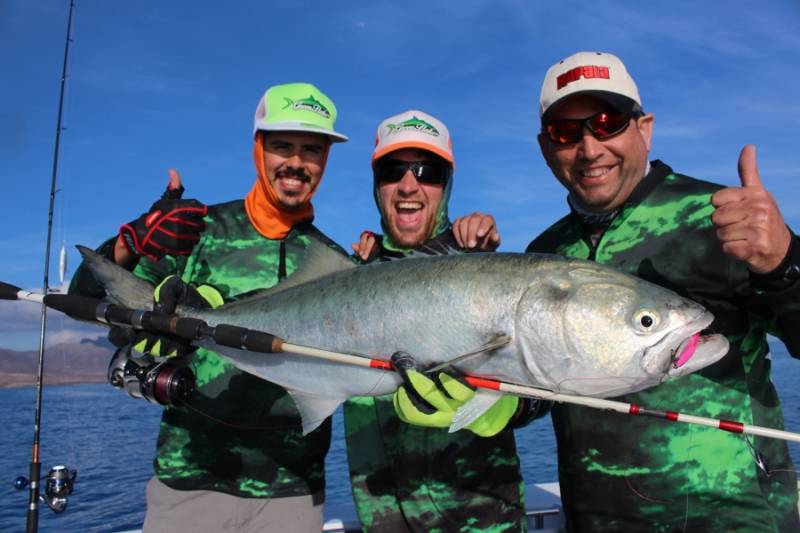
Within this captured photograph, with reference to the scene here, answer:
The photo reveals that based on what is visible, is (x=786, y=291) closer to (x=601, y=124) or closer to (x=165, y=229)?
(x=601, y=124)

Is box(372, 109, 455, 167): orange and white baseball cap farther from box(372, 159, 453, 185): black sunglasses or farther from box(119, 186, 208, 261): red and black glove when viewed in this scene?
box(119, 186, 208, 261): red and black glove

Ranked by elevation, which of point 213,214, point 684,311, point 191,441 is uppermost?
point 213,214

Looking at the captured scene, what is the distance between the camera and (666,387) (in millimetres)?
3033

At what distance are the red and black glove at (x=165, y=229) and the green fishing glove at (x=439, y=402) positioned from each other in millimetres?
1914

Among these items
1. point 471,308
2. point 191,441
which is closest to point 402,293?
point 471,308

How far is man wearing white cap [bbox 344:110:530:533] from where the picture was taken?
3.46m

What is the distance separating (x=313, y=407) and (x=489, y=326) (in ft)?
3.98

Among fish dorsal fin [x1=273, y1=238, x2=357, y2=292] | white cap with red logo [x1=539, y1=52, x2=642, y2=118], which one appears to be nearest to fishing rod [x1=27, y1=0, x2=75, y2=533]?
fish dorsal fin [x1=273, y1=238, x2=357, y2=292]

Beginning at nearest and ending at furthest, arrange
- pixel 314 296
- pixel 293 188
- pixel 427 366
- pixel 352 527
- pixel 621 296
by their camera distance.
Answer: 1. pixel 621 296
2. pixel 427 366
3. pixel 314 296
4. pixel 293 188
5. pixel 352 527

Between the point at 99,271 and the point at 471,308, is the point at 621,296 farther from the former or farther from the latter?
the point at 99,271

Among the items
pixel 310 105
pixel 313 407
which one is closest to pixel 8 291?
pixel 313 407

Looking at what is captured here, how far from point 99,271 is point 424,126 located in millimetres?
2268

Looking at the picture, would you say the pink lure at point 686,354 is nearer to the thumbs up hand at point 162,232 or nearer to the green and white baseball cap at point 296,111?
the green and white baseball cap at point 296,111

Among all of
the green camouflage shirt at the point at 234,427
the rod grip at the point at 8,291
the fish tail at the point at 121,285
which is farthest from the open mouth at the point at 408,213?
the rod grip at the point at 8,291
